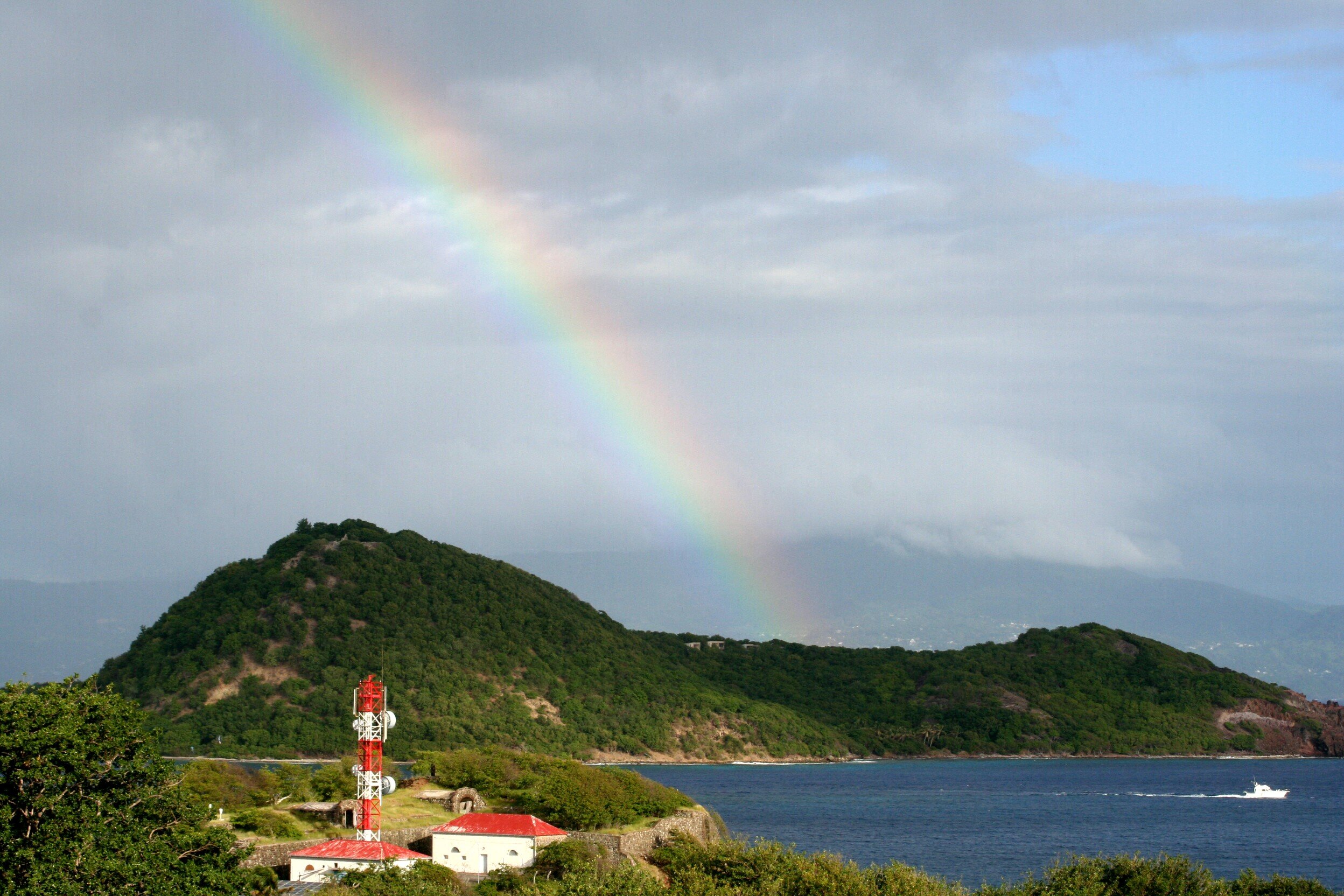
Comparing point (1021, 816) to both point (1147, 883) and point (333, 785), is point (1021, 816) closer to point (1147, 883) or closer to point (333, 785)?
point (333, 785)

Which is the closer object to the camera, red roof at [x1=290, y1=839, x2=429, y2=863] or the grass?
red roof at [x1=290, y1=839, x2=429, y2=863]

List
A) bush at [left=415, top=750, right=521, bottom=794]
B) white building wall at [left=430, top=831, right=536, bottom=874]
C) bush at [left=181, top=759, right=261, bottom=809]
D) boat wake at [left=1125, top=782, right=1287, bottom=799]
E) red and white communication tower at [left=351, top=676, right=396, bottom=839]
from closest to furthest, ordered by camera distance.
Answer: red and white communication tower at [left=351, top=676, right=396, bottom=839] → white building wall at [left=430, top=831, right=536, bottom=874] → bush at [left=181, top=759, right=261, bottom=809] → bush at [left=415, top=750, right=521, bottom=794] → boat wake at [left=1125, top=782, right=1287, bottom=799]

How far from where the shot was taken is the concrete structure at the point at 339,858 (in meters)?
57.7

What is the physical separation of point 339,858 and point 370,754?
782 cm

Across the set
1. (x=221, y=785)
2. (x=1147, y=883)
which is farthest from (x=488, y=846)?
(x=1147, y=883)

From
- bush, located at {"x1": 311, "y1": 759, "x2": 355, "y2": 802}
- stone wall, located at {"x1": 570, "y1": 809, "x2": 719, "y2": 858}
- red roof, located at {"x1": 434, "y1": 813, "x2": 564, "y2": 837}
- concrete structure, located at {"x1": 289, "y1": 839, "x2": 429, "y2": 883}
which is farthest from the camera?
bush, located at {"x1": 311, "y1": 759, "x2": 355, "y2": 802}

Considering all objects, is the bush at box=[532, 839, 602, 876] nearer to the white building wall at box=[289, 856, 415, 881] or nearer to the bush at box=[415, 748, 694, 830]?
the white building wall at box=[289, 856, 415, 881]

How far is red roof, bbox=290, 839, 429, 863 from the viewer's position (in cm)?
5862

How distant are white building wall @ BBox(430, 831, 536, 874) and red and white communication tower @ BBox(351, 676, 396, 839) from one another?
3.44 meters

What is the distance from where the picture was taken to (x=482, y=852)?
65.9 metres

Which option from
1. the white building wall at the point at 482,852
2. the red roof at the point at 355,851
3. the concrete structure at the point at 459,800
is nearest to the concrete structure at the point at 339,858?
the red roof at the point at 355,851

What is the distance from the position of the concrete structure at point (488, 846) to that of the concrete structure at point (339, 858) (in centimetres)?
504

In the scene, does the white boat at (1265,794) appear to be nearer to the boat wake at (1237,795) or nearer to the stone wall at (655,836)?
the boat wake at (1237,795)

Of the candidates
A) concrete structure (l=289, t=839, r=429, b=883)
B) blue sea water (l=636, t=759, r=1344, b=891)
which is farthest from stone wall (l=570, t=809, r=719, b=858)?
blue sea water (l=636, t=759, r=1344, b=891)
